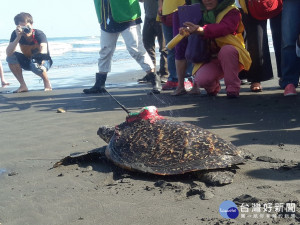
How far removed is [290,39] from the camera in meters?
5.02

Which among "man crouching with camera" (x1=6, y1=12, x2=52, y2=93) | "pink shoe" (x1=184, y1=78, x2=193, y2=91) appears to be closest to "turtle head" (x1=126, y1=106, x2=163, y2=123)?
"pink shoe" (x1=184, y1=78, x2=193, y2=91)

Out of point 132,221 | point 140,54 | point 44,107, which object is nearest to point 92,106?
point 44,107

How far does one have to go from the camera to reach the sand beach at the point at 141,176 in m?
2.32

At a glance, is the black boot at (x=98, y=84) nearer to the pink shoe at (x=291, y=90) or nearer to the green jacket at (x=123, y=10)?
the green jacket at (x=123, y=10)

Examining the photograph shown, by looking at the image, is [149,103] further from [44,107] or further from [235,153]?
[235,153]

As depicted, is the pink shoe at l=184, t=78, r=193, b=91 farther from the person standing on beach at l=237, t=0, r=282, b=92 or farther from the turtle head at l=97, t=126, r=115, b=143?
the turtle head at l=97, t=126, r=115, b=143

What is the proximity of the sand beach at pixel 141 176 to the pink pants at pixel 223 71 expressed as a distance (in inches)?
9.6

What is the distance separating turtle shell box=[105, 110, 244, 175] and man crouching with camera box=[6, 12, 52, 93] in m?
5.23

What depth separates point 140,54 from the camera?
6441 millimetres

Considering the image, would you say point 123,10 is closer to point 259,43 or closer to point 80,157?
point 259,43

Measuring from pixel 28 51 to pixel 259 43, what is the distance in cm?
460

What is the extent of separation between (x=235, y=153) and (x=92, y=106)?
3.31 m

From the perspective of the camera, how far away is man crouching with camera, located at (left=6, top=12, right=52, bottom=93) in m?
7.84

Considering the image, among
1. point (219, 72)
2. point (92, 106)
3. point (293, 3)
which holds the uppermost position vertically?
point (293, 3)
